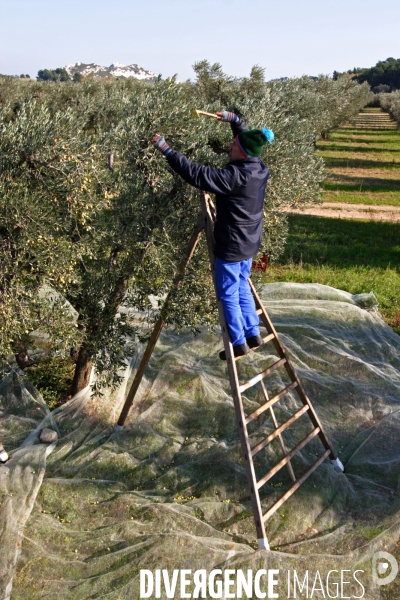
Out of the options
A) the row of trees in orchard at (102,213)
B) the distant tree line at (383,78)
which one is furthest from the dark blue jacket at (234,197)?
the distant tree line at (383,78)

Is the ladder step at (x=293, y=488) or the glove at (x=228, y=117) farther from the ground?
the glove at (x=228, y=117)

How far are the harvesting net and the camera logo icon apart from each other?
0.19 ft

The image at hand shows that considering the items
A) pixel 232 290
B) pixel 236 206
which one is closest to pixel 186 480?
pixel 232 290

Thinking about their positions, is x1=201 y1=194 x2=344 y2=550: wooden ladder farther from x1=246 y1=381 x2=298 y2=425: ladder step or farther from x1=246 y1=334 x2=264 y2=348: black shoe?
x1=246 y1=334 x2=264 y2=348: black shoe

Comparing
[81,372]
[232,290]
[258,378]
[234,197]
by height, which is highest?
[234,197]

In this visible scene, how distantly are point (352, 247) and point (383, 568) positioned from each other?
12.5m

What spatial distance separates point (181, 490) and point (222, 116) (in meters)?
3.93

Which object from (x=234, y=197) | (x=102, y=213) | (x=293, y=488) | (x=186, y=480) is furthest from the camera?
(x=102, y=213)

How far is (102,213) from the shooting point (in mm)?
6051

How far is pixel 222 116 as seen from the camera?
5469 mm

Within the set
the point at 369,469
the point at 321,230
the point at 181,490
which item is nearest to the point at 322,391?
the point at 369,469

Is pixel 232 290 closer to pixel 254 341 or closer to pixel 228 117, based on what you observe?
pixel 254 341

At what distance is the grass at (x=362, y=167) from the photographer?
24172 mm

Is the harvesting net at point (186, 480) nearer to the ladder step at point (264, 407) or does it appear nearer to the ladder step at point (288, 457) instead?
the ladder step at point (288, 457)
